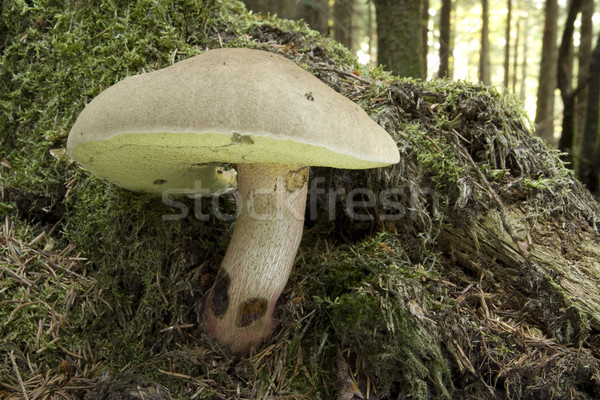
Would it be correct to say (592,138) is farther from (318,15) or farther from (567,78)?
(318,15)

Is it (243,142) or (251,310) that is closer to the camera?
(243,142)

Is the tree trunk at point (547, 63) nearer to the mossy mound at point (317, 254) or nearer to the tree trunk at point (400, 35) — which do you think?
the tree trunk at point (400, 35)

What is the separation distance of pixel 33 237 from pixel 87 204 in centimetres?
42

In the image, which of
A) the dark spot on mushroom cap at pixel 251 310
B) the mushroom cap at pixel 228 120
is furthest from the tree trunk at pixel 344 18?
the dark spot on mushroom cap at pixel 251 310

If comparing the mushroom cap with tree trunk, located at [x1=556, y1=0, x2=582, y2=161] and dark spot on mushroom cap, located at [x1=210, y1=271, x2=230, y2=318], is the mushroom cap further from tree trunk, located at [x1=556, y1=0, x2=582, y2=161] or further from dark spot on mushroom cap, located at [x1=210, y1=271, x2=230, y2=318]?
tree trunk, located at [x1=556, y1=0, x2=582, y2=161]

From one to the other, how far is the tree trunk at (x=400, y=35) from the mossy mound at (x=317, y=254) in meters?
2.37

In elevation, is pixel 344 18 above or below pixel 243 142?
above

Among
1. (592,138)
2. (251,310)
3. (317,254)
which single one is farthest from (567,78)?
(251,310)

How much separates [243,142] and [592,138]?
6.40 meters

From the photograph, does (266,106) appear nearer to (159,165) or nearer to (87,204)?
(159,165)

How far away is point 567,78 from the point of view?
222 inches

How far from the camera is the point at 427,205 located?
2.33 metres

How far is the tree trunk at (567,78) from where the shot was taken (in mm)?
5234

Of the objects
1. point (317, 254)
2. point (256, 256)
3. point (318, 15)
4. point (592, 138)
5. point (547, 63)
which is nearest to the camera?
point (256, 256)
